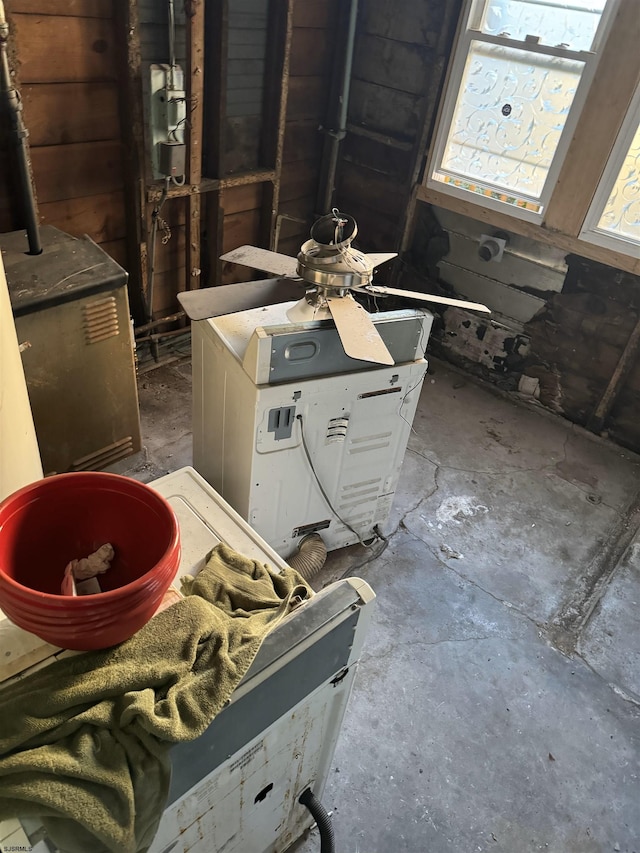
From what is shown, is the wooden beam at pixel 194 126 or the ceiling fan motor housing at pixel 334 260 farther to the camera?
the wooden beam at pixel 194 126

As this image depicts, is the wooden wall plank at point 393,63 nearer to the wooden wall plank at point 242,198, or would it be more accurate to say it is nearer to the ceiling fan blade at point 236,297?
the wooden wall plank at point 242,198

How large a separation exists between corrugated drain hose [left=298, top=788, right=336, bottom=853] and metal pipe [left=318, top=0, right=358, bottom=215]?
352cm

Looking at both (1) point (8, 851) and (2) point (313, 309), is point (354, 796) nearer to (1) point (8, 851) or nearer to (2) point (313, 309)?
(1) point (8, 851)

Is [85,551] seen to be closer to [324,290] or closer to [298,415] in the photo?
[298,415]

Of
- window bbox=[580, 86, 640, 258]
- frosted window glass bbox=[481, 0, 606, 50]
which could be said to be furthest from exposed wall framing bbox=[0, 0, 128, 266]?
window bbox=[580, 86, 640, 258]

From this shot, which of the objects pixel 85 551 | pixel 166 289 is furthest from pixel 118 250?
pixel 85 551

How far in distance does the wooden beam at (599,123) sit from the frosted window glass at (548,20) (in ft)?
0.45

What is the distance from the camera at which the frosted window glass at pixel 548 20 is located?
113 inches

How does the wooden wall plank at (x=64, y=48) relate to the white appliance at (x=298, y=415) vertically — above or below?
above

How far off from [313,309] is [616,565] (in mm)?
1864

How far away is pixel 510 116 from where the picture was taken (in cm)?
325

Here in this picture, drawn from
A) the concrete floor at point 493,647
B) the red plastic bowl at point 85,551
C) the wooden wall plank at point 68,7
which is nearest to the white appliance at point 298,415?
the concrete floor at point 493,647

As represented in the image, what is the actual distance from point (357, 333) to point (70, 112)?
76.3 inches

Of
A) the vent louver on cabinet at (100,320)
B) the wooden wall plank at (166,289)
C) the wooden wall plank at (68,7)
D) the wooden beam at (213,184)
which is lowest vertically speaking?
the wooden wall plank at (166,289)
